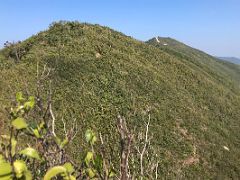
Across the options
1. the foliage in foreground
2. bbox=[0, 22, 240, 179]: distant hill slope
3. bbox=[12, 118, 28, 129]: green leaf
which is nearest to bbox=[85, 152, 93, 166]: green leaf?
the foliage in foreground

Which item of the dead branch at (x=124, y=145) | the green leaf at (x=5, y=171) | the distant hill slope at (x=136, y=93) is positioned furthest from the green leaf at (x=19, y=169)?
the distant hill slope at (x=136, y=93)

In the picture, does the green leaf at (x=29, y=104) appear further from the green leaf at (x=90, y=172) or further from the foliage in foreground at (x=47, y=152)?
the green leaf at (x=90, y=172)

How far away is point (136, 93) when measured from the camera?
30703mm

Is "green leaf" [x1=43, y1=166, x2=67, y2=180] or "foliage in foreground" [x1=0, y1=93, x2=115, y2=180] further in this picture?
"foliage in foreground" [x1=0, y1=93, x2=115, y2=180]

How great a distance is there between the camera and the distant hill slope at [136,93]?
2677 centimetres

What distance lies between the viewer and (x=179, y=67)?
129 feet

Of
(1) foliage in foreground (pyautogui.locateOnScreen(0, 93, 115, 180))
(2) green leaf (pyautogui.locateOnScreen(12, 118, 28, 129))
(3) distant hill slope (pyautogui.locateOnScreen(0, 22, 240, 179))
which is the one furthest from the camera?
(3) distant hill slope (pyautogui.locateOnScreen(0, 22, 240, 179))

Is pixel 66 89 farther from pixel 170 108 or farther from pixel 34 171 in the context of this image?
pixel 34 171

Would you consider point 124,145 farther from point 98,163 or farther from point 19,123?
point 19,123

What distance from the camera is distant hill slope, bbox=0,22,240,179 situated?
2677cm

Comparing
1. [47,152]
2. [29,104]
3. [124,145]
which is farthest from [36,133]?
[124,145]

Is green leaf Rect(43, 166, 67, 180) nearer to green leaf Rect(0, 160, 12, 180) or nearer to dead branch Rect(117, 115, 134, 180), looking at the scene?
green leaf Rect(0, 160, 12, 180)

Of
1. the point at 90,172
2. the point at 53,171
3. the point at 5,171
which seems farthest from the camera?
the point at 90,172

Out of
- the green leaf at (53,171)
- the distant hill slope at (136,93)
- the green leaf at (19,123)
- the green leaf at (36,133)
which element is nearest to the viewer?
the green leaf at (53,171)
